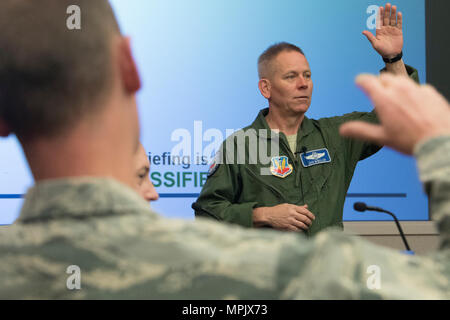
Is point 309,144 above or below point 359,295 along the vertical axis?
above

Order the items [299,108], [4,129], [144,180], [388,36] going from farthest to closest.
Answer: [299,108], [388,36], [144,180], [4,129]

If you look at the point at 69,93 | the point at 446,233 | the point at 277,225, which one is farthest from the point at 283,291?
the point at 277,225

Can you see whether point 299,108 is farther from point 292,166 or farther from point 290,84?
point 292,166

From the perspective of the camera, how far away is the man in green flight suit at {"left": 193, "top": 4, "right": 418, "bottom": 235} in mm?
2525

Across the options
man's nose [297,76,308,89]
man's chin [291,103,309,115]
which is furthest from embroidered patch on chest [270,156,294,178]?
man's nose [297,76,308,89]

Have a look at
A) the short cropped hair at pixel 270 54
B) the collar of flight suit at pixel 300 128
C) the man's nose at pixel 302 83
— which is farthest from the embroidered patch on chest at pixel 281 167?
the short cropped hair at pixel 270 54

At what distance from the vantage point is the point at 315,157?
268 cm

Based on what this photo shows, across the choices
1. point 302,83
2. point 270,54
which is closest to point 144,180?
point 302,83

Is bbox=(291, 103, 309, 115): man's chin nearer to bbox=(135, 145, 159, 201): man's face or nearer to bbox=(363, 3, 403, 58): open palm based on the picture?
bbox=(363, 3, 403, 58): open palm

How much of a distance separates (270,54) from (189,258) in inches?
101

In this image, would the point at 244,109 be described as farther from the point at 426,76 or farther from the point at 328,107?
the point at 426,76

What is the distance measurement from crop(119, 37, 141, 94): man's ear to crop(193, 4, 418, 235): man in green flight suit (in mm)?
1815
